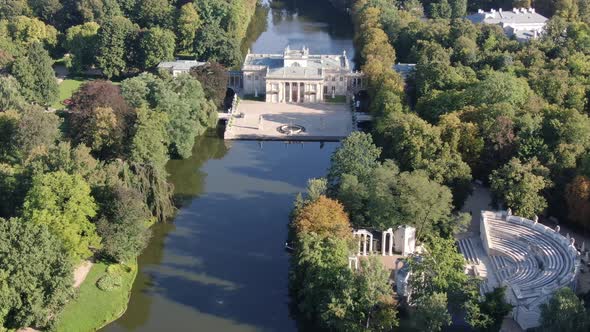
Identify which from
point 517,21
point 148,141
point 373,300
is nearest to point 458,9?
point 517,21

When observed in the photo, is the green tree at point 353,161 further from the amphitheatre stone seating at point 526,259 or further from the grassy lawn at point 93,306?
the grassy lawn at point 93,306

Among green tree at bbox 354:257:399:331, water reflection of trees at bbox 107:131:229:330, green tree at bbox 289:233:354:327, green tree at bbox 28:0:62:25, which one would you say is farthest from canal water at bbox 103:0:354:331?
green tree at bbox 28:0:62:25

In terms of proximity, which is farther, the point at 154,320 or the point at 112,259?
the point at 112,259

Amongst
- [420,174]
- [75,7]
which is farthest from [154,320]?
[75,7]

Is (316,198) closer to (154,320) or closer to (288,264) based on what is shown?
(288,264)

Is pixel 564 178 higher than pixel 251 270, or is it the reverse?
pixel 564 178

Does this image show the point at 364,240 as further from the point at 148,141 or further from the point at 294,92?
the point at 294,92
